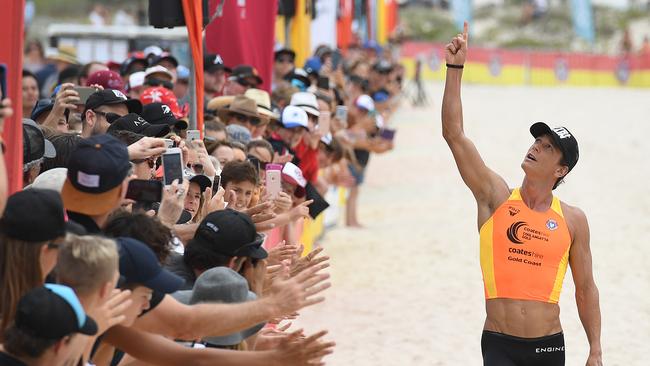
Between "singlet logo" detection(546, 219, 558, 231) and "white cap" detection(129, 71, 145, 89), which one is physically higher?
"white cap" detection(129, 71, 145, 89)

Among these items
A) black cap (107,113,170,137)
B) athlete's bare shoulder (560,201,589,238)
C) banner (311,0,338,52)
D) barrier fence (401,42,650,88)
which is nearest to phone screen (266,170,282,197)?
black cap (107,113,170,137)

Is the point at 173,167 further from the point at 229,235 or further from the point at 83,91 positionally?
the point at 83,91

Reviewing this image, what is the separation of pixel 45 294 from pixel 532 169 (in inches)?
118

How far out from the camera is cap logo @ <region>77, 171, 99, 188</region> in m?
4.14

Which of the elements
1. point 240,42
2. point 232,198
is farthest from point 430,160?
point 232,198

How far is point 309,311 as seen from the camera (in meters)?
10.0

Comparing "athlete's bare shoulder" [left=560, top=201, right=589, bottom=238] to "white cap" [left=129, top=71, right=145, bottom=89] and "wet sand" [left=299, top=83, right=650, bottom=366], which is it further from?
"white cap" [left=129, top=71, right=145, bottom=89]

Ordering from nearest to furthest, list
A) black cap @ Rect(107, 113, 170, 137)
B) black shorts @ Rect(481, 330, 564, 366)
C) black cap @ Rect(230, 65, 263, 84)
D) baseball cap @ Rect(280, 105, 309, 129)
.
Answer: black shorts @ Rect(481, 330, 564, 366), black cap @ Rect(107, 113, 170, 137), baseball cap @ Rect(280, 105, 309, 129), black cap @ Rect(230, 65, 263, 84)

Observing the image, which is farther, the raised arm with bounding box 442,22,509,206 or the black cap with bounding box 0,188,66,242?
the raised arm with bounding box 442,22,509,206

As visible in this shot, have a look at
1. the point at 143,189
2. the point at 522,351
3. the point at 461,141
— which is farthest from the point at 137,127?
the point at 522,351

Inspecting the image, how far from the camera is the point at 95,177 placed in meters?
4.14

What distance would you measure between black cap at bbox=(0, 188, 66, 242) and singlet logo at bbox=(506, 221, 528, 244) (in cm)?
262

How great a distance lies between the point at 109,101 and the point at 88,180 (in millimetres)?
2913

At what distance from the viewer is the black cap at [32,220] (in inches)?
146
